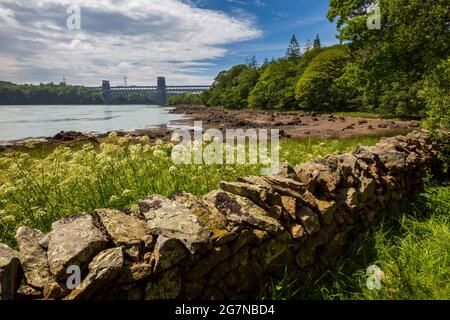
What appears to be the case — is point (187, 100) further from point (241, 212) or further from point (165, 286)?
point (165, 286)

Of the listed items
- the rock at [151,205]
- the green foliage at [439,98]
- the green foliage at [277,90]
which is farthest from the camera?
the green foliage at [277,90]

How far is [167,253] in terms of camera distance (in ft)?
11.2

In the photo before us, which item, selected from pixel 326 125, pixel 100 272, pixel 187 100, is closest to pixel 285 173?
pixel 100 272

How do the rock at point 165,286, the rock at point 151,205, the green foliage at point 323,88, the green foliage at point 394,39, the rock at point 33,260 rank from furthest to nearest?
→ the green foliage at point 323,88 < the green foliage at point 394,39 < the rock at point 151,205 < the rock at point 165,286 < the rock at point 33,260

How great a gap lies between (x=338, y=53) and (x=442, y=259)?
7019 cm

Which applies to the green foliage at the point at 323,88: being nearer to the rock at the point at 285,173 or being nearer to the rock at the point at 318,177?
the rock at the point at 318,177

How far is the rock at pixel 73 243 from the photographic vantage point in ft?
10.3

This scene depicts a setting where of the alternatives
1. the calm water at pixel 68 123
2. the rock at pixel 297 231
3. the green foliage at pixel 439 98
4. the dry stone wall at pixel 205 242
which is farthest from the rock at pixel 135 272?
the calm water at pixel 68 123

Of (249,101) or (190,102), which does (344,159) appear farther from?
→ (190,102)

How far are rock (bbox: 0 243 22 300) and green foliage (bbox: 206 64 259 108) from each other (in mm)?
95292

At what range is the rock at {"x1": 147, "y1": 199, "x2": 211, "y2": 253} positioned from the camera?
11.8 ft

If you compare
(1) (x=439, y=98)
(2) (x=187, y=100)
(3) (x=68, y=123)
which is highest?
(2) (x=187, y=100)

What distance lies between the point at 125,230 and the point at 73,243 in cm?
57

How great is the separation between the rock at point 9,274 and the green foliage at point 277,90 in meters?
72.1
